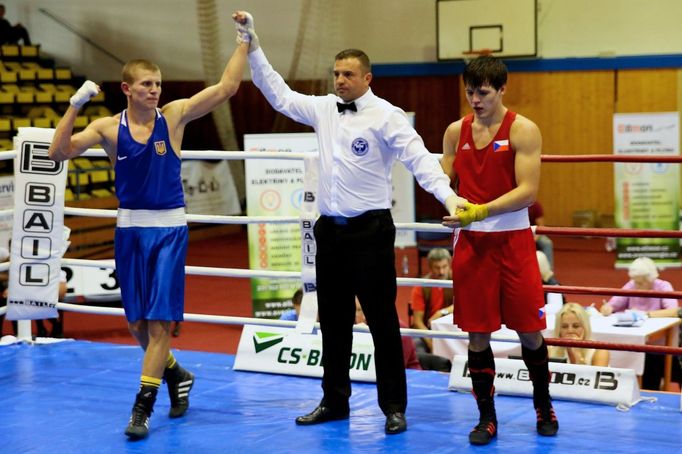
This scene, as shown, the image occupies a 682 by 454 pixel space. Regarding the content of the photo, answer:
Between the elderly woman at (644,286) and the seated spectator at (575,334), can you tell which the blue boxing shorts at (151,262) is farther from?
the elderly woman at (644,286)

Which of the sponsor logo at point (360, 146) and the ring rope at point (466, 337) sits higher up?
the sponsor logo at point (360, 146)

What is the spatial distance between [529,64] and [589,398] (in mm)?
11841

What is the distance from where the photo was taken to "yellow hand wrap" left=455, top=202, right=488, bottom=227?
409 centimetres

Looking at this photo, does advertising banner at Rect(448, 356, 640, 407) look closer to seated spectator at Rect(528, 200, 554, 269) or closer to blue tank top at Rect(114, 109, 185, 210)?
blue tank top at Rect(114, 109, 185, 210)

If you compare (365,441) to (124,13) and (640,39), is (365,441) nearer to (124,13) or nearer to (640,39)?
(640,39)

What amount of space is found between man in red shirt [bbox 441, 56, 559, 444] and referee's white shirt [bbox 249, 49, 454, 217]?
177 millimetres

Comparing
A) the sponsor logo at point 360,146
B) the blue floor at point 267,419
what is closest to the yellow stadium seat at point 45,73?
the blue floor at point 267,419

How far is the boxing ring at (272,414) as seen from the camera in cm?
441

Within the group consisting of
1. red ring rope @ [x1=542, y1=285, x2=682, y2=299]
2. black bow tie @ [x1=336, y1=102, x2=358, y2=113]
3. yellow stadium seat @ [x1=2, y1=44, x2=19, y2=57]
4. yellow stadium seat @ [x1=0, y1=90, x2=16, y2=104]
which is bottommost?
red ring rope @ [x1=542, y1=285, x2=682, y2=299]

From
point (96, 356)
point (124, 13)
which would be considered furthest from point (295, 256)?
point (124, 13)

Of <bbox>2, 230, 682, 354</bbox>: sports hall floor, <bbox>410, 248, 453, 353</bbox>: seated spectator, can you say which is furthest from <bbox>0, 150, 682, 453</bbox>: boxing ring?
<bbox>2, 230, 682, 354</bbox>: sports hall floor

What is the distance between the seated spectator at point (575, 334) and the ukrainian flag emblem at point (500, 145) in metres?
1.80

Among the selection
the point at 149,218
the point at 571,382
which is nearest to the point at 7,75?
the point at 149,218

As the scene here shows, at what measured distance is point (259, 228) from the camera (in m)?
9.15
